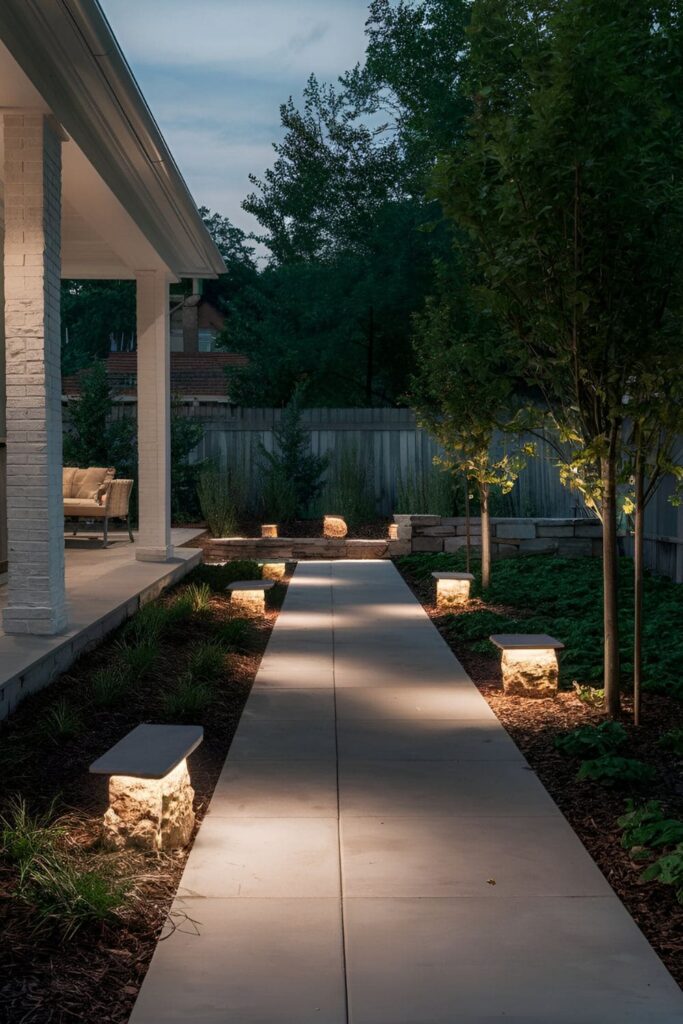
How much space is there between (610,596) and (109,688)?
284cm

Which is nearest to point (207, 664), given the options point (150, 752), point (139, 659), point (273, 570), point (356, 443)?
point (139, 659)

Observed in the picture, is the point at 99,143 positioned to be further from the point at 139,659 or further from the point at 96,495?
the point at 96,495

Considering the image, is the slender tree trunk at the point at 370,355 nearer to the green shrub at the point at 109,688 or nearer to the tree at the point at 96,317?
the tree at the point at 96,317

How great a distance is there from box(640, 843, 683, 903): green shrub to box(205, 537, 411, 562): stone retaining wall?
1119 centimetres

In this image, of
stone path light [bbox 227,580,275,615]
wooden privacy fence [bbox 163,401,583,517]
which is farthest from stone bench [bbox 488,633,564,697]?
wooden privacy fence [bbox 163,401,583,517]

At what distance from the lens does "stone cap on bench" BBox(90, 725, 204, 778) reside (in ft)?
12.3

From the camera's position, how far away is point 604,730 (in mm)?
5301

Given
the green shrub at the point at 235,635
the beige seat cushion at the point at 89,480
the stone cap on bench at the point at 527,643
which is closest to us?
the stone cap on bench at the point at 527,643

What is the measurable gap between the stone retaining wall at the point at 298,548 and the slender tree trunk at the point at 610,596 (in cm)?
894

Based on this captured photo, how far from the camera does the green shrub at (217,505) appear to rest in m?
15.5

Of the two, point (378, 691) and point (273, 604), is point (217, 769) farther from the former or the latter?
point (273, 604)

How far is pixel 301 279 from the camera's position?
2459cm

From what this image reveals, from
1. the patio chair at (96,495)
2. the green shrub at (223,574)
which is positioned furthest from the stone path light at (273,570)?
the patio chair at (96,495)

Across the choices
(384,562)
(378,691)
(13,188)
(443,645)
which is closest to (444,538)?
(384,562)
